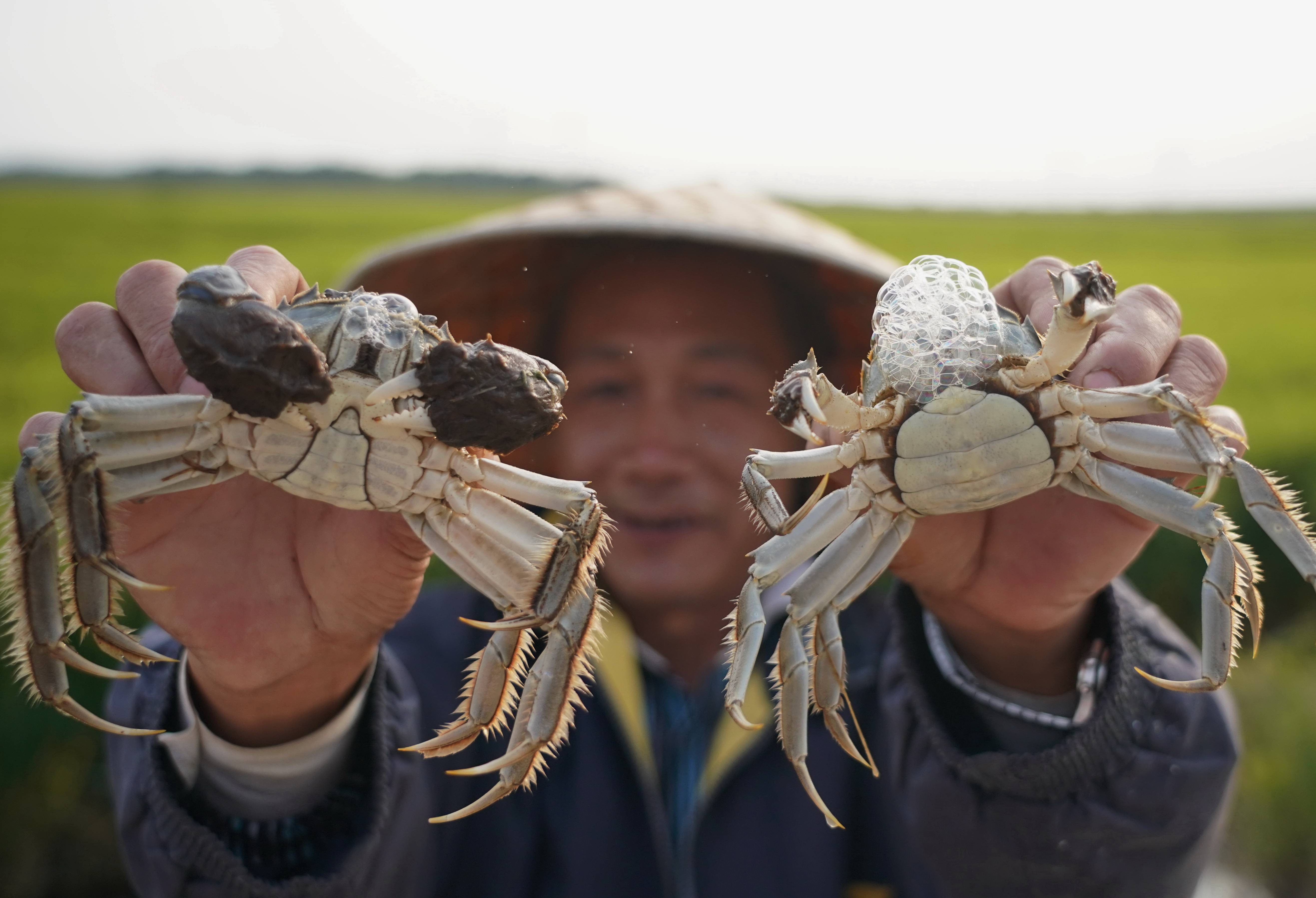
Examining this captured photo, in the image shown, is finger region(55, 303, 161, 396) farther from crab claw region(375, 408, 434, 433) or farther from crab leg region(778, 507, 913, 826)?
crab leg region(778, 507, 913, 826)

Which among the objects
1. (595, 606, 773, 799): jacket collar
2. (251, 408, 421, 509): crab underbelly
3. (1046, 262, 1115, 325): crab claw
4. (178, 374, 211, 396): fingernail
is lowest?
(595, 606, 773, 799): jacket collar

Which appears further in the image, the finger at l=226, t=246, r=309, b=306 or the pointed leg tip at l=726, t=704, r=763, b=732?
the finger at l=226, t=246, r=309, b=306

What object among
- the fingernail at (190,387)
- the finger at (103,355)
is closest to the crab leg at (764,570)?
the fingernail at (190,387)

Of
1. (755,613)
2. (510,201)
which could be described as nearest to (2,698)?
(755,613)

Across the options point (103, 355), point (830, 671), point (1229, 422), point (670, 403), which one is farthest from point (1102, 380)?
point (103, 355)

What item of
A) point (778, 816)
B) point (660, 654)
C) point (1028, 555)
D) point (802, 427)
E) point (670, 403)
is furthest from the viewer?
point (660, 654)

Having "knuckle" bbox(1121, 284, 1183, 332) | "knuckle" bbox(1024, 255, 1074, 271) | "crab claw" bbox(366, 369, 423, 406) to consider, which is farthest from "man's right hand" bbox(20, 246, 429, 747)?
"knuckle" bbox(1121, 284, 1183, 332)

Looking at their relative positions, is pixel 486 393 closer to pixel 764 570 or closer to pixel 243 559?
pixel 764 570

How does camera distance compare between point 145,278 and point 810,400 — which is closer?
point 810,400
